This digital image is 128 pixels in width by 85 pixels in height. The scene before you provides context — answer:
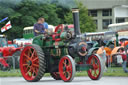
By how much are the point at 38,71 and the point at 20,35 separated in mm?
30807

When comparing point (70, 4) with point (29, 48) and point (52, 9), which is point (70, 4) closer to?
point (29, 48)

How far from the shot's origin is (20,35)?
139 feet

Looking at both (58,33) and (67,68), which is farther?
(58,33)

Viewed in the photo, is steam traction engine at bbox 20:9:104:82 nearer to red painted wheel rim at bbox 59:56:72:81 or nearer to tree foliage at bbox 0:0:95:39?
red painted wheel rim at bbox 59:56:72:81

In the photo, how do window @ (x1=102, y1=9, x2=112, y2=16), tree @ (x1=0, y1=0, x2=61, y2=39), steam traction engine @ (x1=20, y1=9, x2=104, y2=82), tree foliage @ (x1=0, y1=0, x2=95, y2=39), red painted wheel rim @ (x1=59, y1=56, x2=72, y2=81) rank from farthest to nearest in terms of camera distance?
window @ (x1=102, y1=9, x2=112, y2=16), tree @ (x1=0, y1=0, x2=61, y2=39), tree foliage @ (x1=0, y1=0, x2=95, y2=39), steam traction engine @ (x1=20, y1=9, x2=104, y2=82), red painted wheel rim @ (x1=59, y1=56, x2=72, y2=81)

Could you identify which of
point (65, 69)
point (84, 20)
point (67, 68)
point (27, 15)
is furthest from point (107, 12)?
point (67, 68)

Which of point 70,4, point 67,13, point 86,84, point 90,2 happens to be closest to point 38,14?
point 67,13

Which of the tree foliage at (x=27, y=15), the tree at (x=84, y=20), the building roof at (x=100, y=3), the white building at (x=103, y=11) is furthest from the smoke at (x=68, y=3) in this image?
the building roof at (x=100, y=3)

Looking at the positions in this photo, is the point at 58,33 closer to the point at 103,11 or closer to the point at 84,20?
the point at 84,20

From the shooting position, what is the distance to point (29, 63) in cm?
1256

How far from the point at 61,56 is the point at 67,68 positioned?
905 mm

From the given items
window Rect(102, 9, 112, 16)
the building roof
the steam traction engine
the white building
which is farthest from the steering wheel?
window Rect(102, 9, 112, 16)

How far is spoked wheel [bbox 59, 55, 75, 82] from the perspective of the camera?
11172 millimetres

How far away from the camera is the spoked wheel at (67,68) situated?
36.7ft
